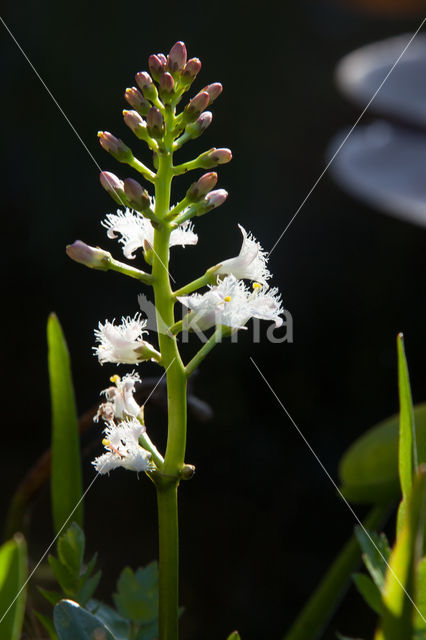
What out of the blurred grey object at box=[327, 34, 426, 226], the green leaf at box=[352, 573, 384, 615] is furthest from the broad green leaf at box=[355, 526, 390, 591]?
the blurred grey object at box=[327, 34, 426, 226]

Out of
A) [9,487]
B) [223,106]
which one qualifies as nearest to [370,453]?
[9,487]

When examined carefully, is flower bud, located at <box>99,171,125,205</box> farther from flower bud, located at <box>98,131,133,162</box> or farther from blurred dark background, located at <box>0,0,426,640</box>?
blurred dark background, located at <box>0,0,426,640</box>

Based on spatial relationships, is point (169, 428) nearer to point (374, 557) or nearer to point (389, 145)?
point (374, 557)

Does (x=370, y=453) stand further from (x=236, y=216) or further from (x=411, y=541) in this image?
(x=236, y=216)

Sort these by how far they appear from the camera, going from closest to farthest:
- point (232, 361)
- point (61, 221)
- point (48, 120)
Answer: point (232, 361)
point (61, 221)
point (48, 120)

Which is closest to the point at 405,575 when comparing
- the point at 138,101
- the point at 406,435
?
the point at 406,435

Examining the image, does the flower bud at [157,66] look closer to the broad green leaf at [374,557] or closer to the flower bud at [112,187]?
the flower bud at [112,187]

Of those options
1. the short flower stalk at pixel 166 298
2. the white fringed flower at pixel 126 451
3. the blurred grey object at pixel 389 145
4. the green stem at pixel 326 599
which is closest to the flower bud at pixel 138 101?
the short flower stalk at pixel 166 298
